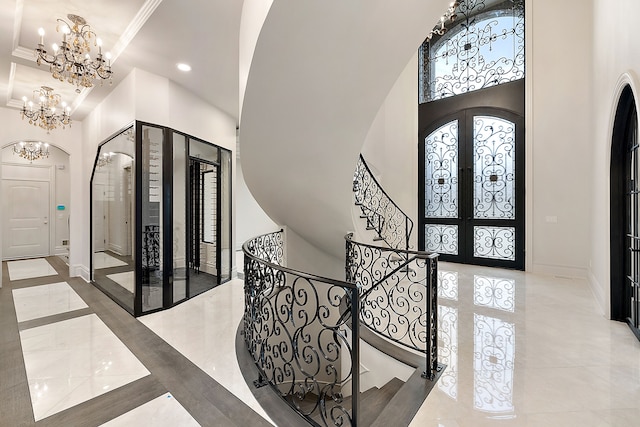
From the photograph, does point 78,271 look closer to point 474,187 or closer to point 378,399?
point 378,399

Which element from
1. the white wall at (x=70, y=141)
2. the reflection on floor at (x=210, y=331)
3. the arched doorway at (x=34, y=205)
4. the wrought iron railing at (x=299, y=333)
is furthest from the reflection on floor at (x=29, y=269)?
the wrought iron railing at (x=299, y=333)

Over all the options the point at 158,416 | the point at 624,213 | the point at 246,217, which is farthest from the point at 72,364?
the point at 246,217

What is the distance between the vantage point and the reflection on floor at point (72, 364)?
2.17 meters

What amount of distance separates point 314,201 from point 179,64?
8.11 ft

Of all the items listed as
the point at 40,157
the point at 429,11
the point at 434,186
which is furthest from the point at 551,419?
the point at 40,157

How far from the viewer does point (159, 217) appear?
4.02 metres

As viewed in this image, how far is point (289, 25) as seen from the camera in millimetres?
1713

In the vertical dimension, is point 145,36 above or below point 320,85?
above

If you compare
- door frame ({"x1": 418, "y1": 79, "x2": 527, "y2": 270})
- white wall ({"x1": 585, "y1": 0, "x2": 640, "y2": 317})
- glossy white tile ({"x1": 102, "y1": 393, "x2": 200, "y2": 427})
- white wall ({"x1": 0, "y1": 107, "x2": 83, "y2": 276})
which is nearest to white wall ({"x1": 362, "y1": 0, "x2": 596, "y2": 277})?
door frame ({"x1": 418, "y1": 79, "x2": 527, "y2": 270})

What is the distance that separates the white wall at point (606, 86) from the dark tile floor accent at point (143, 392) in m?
4.06

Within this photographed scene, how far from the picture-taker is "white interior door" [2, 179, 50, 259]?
7348 millimetres

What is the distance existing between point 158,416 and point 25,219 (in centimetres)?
886

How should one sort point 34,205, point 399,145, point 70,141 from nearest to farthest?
1. point 70,141
2. point 399,145
3. point 34,205

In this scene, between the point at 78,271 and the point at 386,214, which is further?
the point at 386,214
